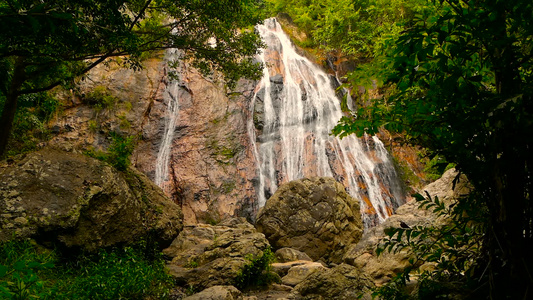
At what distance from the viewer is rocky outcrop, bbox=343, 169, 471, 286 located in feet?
25.2

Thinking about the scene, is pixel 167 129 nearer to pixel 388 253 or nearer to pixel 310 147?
pixel 310 147

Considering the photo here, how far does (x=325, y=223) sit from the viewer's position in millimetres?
11797

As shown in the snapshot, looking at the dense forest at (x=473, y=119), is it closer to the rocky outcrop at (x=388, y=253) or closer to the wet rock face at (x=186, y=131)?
the rocky outcrop at (x=388, y=253)

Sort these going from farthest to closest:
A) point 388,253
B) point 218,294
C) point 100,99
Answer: point 100,99 < point 388,253 < point 218,294

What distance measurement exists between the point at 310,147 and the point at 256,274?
10.7m

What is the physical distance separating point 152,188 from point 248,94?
35.2 ft

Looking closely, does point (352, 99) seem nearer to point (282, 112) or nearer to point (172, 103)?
point (282, 112)

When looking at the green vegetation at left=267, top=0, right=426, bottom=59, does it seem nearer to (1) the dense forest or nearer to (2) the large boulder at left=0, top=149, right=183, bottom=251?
(2) the large boulder at left=0, top=149, right=183, bottom=251

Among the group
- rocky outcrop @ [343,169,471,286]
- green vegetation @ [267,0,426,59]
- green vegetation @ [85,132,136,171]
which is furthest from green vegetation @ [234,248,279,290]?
green vegetation @ [267,0,426,59]

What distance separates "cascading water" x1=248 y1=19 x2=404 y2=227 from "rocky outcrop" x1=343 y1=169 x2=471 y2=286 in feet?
15.5

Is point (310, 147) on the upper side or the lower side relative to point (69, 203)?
upper

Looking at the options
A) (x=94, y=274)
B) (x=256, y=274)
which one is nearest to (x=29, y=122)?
(x=94, y=274)

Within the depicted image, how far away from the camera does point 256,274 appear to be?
6977 mm

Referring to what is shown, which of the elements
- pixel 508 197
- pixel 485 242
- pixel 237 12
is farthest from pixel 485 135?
pixel 237 12
